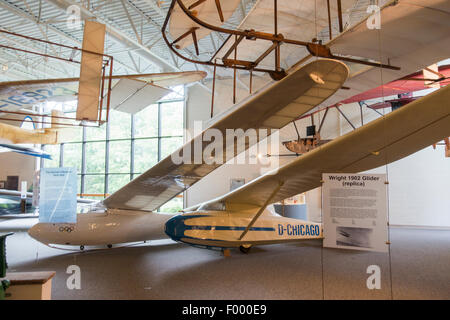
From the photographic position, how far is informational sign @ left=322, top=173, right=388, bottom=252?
2.30m

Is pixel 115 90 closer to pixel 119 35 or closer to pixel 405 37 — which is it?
pixel 119 35

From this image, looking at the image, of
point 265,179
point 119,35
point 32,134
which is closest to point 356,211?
point 265,179

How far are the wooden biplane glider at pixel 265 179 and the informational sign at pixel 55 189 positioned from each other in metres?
1.02

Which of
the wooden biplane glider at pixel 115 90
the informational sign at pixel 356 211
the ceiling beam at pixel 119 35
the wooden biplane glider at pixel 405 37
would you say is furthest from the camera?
the ceiling beam at pixel 119 35

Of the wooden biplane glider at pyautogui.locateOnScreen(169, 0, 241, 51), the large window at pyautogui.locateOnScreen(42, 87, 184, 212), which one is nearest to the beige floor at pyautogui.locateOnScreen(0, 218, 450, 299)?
the wooden biplane glider at pyautogui.locateOnScreen(169, 0, 241, 51)

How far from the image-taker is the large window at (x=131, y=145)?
12.7 m

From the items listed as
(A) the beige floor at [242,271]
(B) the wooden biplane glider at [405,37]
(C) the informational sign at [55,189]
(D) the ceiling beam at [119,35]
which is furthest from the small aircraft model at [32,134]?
(B) the wooden biplane glider at [405,37]

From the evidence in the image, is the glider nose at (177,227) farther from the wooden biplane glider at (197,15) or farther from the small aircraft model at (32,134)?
the small aircraft model at (32,134)

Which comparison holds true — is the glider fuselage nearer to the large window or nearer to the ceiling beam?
the ceiling beam

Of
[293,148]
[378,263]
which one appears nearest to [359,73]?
[378,263]

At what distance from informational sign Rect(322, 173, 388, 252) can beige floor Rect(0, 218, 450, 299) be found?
1.14 m

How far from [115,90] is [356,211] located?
4850 millimetres

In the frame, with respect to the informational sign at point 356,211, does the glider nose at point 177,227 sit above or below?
below

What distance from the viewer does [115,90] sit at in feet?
18.2
